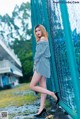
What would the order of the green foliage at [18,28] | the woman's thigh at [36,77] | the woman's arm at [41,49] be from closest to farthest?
the woman's arm at [41,49] → the woman's thigh at [36,77] → the green foliage at [18,28]

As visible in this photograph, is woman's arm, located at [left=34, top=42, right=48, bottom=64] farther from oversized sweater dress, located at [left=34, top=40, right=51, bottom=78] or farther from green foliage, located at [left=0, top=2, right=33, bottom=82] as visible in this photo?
green foliage, located at [left=0, top=2, right=33, bottom=82]

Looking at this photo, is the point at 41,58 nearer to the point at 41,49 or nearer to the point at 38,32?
the point at 41,49

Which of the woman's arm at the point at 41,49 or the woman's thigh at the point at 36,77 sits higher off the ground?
the woman's arm at the point at 41,49

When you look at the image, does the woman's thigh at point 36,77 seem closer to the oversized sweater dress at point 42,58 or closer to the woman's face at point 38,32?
the oversized sweater dress at point 42,58

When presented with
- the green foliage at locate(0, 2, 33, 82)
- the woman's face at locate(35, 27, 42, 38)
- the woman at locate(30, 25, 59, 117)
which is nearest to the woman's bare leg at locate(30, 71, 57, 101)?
the woman at locate(30, 25, 59, 117)

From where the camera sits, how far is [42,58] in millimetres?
6180

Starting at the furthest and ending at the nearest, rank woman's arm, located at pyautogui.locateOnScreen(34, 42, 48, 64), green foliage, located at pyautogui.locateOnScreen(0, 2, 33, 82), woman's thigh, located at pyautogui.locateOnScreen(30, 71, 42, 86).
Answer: green foliage, located at pyautogui.locateOnScreen(0, 2, 33, 82) → woman's thigh, located at pyautogui.locateOnScreen(30, 71, 42, 86) → woman's arm, located at pyautogui.locateOnScreen(34, 42, 48, 64)

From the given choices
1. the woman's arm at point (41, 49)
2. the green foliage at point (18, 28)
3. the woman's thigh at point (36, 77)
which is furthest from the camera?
the green foliage at point (18, 28)

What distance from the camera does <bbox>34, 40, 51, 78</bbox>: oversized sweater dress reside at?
614 centimetres

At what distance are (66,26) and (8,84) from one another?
33.4 meters

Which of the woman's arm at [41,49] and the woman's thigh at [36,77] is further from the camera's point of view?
the woman's thigh at [36,77]

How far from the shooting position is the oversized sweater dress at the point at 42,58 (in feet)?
20.1

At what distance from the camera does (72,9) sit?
4559 mm

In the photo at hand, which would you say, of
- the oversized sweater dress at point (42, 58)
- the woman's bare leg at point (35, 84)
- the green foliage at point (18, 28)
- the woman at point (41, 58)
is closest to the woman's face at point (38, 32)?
the woman at point (41, 58)
